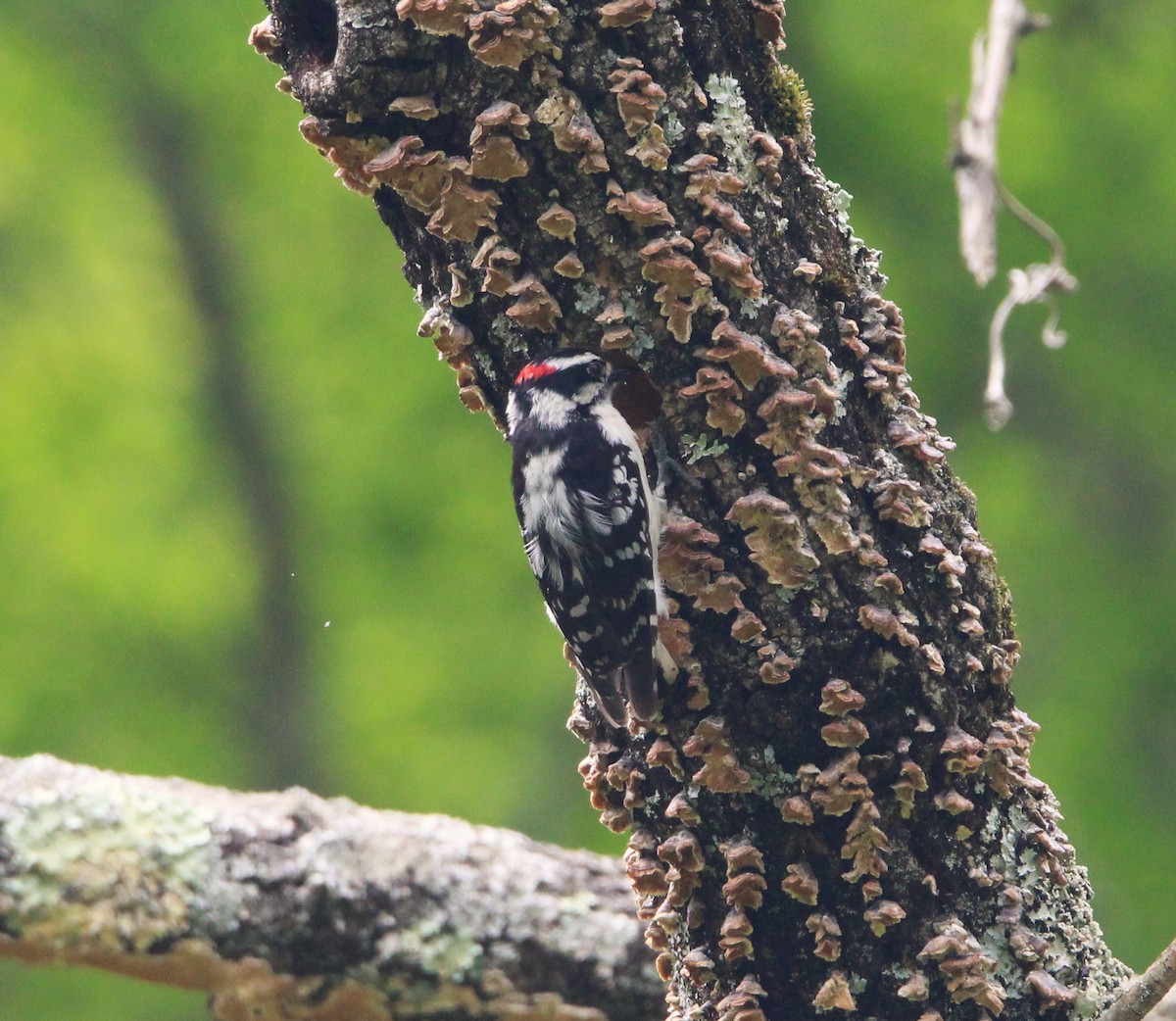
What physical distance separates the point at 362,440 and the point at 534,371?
9568 millimetres

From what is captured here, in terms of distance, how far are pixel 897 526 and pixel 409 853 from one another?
6.39ft

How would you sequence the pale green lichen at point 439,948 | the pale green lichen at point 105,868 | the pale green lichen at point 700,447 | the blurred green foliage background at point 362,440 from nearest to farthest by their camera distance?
1. the pale green lichen at point 700,447
2. the pale green lichen at point 105,868
3. the pale green lichen at point 439,948
4. the blurred green foliage background at point 362,440

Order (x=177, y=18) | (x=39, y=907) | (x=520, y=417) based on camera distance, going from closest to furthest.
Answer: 1. (x=520, y=417)
2. (x=39, y=907)
3. (x=177, y=18)

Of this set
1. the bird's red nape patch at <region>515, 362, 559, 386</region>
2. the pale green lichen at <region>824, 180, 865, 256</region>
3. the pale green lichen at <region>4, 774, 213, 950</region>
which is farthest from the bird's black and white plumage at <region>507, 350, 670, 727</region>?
the pale green lichen at <region>4, 774, 213, 950</region>

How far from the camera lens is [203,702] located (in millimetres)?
12258

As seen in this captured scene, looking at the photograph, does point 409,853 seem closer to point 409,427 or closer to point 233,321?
point 409,427

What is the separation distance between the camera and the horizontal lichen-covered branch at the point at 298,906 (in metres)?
3.52

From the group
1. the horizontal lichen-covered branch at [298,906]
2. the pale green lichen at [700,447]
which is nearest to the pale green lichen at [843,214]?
the pale green lichen at [700,447]

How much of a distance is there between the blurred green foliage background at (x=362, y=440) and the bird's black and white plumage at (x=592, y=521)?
828 centimetres

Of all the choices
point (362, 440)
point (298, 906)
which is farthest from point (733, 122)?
point (362, 440)

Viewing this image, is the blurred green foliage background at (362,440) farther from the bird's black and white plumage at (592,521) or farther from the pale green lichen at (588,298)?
the pale green lichen at (588,298)

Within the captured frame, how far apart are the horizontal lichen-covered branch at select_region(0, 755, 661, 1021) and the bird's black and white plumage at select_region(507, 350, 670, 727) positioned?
3.21 feet

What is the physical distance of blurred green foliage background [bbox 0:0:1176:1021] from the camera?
10.9 metres

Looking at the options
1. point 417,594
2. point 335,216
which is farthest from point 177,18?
point 417,594
